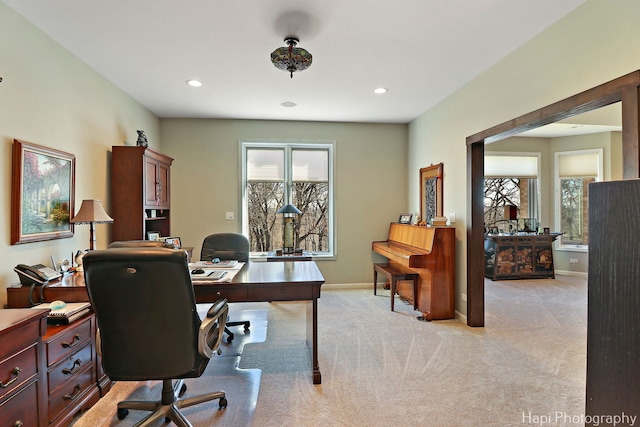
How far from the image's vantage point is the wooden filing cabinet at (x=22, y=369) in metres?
1.43

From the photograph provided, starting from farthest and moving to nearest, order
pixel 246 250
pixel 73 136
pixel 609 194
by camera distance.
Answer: pixel 246 250
pixel 73 136
pixel 609 194

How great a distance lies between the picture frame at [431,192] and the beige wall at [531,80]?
0.36 feet

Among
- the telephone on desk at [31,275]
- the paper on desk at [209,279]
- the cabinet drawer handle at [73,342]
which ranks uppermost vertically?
the telephone on desk at [31,275]

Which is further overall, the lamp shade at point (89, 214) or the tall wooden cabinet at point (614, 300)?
the lamp shade at point (89, 214)

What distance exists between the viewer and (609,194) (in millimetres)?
841

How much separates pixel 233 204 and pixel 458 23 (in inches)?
149

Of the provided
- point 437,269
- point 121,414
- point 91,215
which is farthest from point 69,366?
point 437,269

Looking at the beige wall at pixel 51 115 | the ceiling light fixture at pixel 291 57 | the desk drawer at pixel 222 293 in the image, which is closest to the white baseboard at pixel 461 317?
the desk drawer at pixel 222 293

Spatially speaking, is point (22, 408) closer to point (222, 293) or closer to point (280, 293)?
point (222, 293)

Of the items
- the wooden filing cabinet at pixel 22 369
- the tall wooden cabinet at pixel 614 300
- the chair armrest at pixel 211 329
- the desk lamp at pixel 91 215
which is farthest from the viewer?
the desk lamp at pixel 91 215

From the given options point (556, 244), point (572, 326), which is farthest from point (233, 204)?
point (556, 244)

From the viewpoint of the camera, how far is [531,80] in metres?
2.64

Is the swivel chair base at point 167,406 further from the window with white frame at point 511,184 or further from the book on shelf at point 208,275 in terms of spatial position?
the window with white frame at point 511,184

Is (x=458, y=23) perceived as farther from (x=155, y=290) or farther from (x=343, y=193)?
(x=343, y=193)
